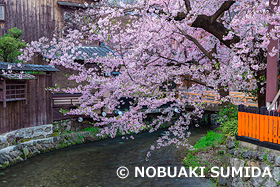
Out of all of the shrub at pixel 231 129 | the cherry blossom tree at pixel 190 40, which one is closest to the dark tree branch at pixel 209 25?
the cherry blossom tree at pixel 190 40

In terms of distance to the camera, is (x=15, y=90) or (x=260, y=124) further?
(x=15, y=90)

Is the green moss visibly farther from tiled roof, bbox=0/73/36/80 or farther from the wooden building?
tiled roof, bbox=0/73/36/80

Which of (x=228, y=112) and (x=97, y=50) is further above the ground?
(x=97, y=50)

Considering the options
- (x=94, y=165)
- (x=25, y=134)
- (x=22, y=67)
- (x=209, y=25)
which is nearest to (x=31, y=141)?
(x=25, y=134)

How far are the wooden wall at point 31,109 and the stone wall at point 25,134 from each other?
25 centimetres

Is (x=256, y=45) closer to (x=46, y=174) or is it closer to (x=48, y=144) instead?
(x=46, y=174)

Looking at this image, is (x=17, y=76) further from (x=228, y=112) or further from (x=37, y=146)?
(x=228, y=112)

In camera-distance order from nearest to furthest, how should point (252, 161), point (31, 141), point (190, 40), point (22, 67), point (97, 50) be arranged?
point (252, 161), point (190, 40), point (22, 67), point (31, 141), point (97, 50)

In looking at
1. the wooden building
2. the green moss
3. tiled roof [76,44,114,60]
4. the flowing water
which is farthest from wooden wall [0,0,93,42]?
the green moss

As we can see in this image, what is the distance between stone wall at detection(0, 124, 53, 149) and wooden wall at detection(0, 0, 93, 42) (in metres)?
7.25

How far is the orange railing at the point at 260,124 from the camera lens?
895cm

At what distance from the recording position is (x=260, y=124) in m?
9.42

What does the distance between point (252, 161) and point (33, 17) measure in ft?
62.9

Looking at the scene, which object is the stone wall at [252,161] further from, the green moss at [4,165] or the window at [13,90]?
the window at [13,90]
